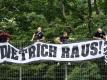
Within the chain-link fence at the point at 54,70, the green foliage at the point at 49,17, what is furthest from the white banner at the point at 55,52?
the green foliage at the point at 49,17

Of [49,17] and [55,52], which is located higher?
[55,52]

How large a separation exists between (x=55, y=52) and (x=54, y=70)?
2.15 feet

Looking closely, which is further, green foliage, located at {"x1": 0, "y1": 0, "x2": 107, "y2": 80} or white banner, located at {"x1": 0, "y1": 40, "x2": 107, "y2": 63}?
green foliage, located at {"x1": 0, "y1": 0, "x2": 107, "y2": 80}

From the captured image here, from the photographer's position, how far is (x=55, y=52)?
15.6 metres

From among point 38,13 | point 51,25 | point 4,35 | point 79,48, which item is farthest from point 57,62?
point 38,13

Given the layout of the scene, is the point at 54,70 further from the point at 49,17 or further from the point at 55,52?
the point at 49,17

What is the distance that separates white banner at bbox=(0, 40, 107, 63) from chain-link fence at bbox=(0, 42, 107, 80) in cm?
18

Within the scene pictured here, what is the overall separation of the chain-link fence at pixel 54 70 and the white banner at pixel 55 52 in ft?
A: 0.58

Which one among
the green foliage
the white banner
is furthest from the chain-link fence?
the green foliage

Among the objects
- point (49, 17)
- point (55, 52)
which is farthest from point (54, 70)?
point (49, 17)

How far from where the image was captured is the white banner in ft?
50.6

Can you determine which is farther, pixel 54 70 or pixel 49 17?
pixel 49 17

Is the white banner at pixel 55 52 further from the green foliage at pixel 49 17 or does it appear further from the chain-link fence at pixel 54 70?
the green foliage at pixel 49 17

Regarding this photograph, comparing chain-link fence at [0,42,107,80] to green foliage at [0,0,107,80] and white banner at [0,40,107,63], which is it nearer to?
white banner at [0,40,107,63]
